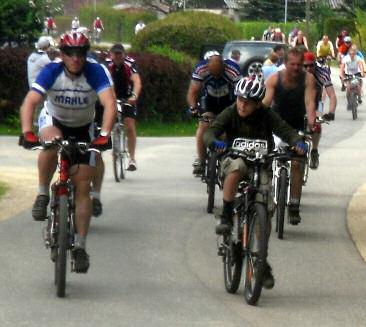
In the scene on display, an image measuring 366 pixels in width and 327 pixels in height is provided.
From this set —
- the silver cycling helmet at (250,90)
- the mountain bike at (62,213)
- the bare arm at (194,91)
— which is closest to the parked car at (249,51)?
the bare arm at (194,91)

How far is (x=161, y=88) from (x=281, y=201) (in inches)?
644

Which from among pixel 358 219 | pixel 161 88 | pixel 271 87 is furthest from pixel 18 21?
pixel 271 87

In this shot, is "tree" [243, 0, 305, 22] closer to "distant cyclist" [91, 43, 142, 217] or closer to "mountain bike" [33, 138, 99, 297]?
"distant cyclist" [91, 43, 142, 217]

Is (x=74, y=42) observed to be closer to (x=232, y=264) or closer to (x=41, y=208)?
(x=41, y=208)

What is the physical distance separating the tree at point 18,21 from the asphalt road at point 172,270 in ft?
47.4

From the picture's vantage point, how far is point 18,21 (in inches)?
1277

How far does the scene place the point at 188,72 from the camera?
101 feet

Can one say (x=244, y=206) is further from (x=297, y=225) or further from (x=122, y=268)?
(x=297, y=225)

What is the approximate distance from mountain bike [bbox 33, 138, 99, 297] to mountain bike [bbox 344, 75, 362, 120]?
2284 cm

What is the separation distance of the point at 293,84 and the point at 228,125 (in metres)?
3.83


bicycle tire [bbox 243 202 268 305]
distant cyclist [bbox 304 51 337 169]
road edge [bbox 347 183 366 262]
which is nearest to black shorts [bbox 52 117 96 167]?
bicycle tire [bbox 243 202 268 305]

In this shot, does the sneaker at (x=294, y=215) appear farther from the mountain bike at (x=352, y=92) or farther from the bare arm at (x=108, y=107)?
the mountain bike at (x=352, y=92)

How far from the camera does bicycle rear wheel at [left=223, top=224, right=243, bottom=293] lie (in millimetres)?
10211

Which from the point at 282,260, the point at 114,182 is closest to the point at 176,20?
the point at 114,182
